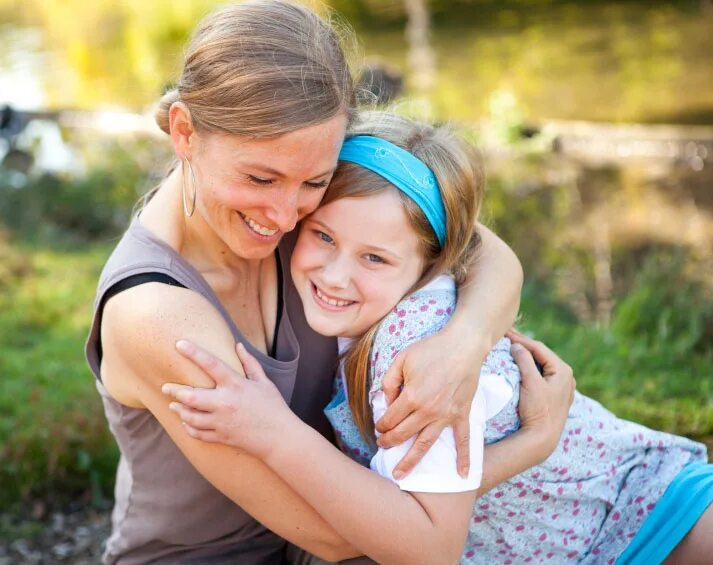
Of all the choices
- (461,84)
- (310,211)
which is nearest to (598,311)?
(310,211)

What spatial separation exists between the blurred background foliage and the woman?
304mm

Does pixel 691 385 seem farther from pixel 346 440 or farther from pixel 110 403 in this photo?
pixel 110 403

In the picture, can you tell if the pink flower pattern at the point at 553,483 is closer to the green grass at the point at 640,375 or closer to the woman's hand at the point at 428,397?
the woman's hand at the point at 428,397

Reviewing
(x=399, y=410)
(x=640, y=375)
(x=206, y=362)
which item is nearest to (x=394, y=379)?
(x=399, y=410)

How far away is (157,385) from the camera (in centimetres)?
217

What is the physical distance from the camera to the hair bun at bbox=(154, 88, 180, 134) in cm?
233

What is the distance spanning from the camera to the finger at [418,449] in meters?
2.11

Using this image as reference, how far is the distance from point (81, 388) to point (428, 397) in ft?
7.87

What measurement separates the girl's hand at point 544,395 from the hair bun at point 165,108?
1.05 meters

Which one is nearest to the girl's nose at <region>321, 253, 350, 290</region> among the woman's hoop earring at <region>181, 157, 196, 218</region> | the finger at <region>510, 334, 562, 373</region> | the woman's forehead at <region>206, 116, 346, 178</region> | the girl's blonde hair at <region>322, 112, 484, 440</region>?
the girl's blonde hair at <region>322, 112, 484, 440</region>

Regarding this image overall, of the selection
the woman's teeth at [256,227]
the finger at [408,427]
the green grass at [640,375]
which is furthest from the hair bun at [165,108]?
the green grass at [640,375]

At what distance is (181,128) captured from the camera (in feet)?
7.37

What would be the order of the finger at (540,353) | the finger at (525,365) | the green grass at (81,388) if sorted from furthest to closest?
1. the green grass at (81,388)
2. the finger at (540,353)
3. the finger at (525,365)

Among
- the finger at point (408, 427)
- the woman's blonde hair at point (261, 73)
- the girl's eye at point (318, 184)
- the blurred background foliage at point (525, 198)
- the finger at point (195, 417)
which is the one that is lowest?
the blurred background foliage at point (525, 198)
